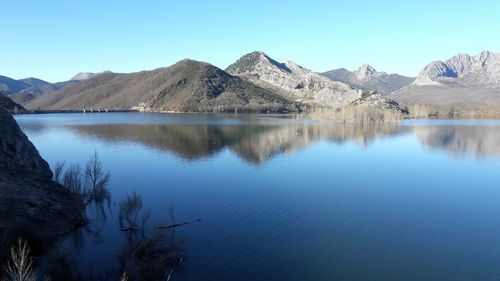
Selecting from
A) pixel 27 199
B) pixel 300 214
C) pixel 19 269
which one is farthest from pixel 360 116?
pixel 19 269

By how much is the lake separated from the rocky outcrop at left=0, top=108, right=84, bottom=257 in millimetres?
1523

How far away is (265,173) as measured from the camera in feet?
172

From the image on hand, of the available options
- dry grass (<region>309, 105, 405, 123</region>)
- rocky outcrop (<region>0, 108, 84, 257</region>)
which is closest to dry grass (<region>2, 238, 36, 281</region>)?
rocky outcrop (<region>0, 108, 84, 257</region>)

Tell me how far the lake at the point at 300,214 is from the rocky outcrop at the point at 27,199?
1523mm

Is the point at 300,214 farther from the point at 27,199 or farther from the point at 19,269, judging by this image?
the point at 19,269

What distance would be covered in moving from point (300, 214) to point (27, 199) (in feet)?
66.0

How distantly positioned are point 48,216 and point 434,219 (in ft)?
95.8

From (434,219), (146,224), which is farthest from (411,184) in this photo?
(146,224)

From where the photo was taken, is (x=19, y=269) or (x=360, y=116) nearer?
(x=19, y=269)

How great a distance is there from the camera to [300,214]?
3422 centimetres

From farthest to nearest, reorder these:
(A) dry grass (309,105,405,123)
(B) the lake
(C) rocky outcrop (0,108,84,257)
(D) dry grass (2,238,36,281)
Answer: (A) dry grass (309,105,405,123) → (C) rocky outcrop (0,108,84,257) → (B) the lake → (D) dry grass (2,238,36,281)

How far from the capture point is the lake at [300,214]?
23781 mm

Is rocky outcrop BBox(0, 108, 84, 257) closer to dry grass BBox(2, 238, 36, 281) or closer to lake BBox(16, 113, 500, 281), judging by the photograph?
lake BBox(16, 113, 500, 281)

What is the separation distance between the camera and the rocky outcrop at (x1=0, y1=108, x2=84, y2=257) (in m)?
25.4
